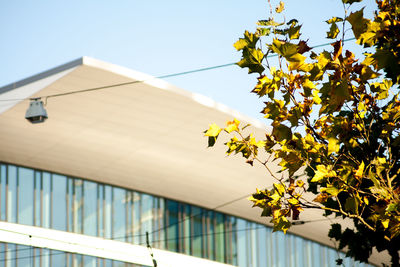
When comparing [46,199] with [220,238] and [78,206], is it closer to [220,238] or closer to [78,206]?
[78,206]

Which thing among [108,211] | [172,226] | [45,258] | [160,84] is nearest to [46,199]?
[45,258]

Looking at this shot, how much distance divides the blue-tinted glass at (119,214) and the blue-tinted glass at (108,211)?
169mm

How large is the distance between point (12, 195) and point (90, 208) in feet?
9.94

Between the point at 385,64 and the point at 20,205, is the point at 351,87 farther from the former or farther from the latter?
the point at 20,205

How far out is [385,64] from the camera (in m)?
3.57

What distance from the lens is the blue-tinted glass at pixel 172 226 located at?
28188mm

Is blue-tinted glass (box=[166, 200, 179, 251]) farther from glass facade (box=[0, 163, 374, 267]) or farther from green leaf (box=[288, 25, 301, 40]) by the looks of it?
green leaf (box=[288, 25, 301, 40])

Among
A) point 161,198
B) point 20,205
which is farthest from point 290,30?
point 161,198

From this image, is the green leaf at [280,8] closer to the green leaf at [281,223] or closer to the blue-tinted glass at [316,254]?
the green leaf at [281,223]

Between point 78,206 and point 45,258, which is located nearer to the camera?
point 45,258

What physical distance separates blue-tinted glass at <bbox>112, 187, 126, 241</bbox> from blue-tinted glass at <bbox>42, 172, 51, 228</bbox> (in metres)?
2.67

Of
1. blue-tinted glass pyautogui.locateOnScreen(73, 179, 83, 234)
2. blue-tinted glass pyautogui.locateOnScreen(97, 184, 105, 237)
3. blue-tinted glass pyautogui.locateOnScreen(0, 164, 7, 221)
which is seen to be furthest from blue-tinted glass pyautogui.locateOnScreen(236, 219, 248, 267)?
blue-tinted glass pyautogui.locateOnScreen(0, 164, 7, 221)

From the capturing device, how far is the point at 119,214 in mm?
26844

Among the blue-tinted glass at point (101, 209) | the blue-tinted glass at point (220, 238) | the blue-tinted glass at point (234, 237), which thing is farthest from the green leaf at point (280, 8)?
the blue-tinted glass at point (234, 237)
